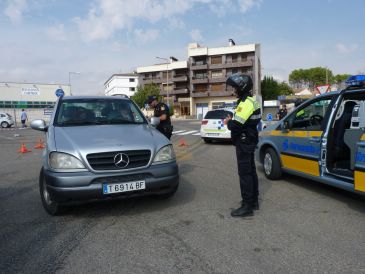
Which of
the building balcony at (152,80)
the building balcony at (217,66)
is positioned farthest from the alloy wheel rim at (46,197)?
the building balcony at (152,80)

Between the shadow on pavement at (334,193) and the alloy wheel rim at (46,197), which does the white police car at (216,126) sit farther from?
the alloy wheel rim at (46,197)

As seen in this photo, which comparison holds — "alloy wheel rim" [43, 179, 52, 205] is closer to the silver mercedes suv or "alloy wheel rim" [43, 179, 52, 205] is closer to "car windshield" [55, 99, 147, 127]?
the silver mercedes suv

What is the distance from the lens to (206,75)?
2655 inches

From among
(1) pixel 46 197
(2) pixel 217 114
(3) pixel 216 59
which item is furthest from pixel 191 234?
(3) pixel 216 59

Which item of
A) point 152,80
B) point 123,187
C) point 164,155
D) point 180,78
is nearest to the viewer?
point 123,187

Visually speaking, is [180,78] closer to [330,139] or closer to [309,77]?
[309,77]

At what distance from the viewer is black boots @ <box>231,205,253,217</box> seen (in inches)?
170

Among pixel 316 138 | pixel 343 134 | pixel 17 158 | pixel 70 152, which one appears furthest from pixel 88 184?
pixel 17 158

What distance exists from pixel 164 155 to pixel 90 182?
1033 mm

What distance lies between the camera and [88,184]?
391 cm

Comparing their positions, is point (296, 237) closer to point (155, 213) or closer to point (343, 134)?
point (155, 213)

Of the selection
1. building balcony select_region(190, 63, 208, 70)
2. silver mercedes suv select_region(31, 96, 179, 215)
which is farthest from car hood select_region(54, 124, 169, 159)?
building balcony select_region(190, 63, 208, 70)

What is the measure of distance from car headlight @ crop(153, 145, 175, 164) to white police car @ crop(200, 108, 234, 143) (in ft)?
29.9

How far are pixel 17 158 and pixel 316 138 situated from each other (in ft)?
29.3
